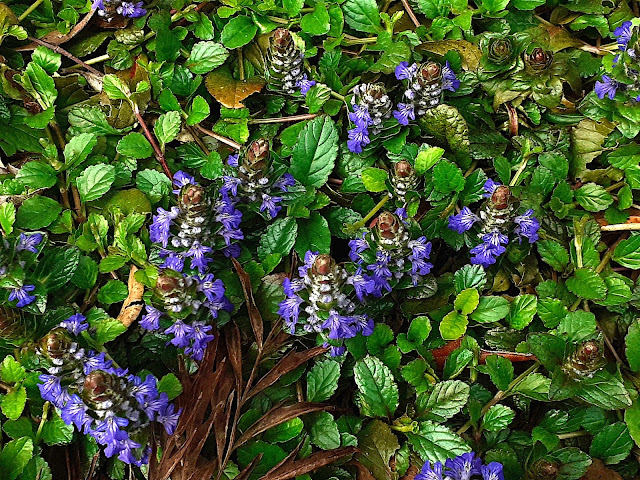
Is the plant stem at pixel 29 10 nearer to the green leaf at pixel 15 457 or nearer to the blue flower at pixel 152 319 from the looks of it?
the blue flower at pixel 152 319

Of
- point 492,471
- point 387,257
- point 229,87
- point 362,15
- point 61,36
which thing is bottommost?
point 492,471

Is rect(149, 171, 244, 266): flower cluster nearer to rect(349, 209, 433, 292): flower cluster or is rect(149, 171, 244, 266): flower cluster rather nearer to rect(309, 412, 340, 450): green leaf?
rect(349, 209, 433, 292): flower cluster

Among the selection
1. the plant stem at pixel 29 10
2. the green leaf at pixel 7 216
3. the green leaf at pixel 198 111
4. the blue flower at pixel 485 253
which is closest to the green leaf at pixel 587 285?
the blue flower at pixel 485 253

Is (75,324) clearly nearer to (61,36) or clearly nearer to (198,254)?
(198,254)

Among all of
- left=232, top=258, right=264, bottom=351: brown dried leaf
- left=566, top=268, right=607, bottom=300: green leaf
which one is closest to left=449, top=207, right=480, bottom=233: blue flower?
left=566, top=268, right=607, bottom=300: green leaf

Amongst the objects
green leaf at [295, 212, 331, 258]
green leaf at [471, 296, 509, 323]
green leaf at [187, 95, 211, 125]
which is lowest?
green leaf at [471, 296, 509, 323]

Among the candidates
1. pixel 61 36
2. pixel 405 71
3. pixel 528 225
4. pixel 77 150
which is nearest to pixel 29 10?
pixel 61 36
